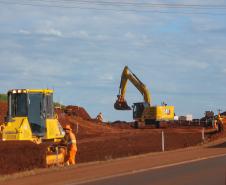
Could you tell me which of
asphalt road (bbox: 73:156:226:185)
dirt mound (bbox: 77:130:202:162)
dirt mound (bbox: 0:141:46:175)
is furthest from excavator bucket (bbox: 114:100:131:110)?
asphalt road (bbox: 73:156:226:185)

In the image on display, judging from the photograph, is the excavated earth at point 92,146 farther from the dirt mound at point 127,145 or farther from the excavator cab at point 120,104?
the excavator cab at point 120,104

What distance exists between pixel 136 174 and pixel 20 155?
29.0ft

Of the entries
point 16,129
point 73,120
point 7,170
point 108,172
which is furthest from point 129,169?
point 73,120

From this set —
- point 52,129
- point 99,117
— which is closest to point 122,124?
point 99,117

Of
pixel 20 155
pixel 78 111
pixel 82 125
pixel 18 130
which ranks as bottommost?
pixel 20 155

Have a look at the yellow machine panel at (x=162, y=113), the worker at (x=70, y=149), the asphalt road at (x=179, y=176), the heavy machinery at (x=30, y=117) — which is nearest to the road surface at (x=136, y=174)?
the asphalt road at (x=179, y=176)

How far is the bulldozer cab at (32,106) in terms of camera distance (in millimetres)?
28969

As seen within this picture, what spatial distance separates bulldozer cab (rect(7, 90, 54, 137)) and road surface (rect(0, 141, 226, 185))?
231 inches

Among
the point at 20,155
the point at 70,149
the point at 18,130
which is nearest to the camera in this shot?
the point at 70,149

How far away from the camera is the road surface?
687 inches

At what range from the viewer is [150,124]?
226 ft

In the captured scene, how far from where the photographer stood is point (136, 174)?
766 inches

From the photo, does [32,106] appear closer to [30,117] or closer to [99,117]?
[30,117]

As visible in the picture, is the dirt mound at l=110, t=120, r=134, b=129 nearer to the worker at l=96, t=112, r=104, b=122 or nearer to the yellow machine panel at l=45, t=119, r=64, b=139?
the worker at l=96, t=112, r=104, b=122
